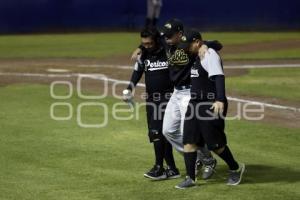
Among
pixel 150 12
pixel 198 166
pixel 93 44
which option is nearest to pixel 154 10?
pixel 150 12

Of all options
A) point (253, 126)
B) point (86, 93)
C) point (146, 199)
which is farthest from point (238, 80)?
point (146, 199)

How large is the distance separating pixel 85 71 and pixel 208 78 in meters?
11.8

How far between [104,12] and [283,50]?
970 cm

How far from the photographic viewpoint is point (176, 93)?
8.98 metres

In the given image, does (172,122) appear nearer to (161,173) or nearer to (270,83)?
(161,173)

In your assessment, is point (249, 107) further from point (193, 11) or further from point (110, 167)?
point (193, 11)

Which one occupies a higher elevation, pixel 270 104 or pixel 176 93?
pixel 176 93

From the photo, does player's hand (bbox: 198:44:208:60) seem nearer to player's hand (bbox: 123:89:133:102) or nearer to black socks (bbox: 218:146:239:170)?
black socks (bbox: 218:146:239:170)

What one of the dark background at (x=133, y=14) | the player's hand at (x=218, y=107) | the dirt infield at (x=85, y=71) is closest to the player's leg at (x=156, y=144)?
the player's hand at (x=218, y=107)

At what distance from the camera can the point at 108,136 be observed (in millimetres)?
11938

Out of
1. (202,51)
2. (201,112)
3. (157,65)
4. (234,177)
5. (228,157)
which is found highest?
(202,51)

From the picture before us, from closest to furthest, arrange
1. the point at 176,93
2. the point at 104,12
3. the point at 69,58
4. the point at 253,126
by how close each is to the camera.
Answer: the point at 176,93 < the point at 253,126 < the point at 69,58 < the point at 104,12

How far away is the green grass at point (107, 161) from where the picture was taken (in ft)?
27.9

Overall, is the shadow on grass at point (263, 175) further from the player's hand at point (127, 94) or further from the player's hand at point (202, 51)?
the player's hand at point (202, 51)
